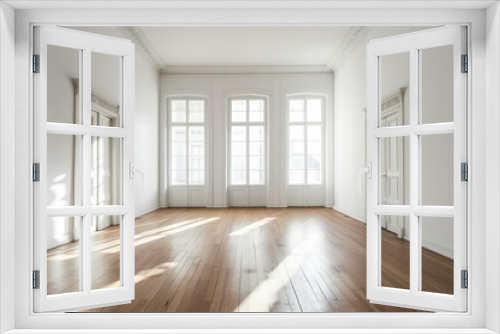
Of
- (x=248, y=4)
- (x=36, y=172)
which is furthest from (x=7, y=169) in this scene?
(x=248, y=4)

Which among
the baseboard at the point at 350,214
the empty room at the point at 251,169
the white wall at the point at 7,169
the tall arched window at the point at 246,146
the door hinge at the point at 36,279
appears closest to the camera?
the white wall at the point at 7,169

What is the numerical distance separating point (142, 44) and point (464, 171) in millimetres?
8746

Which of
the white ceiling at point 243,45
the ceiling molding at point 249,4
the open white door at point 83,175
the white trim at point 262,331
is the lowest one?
the white trim at point 262,331

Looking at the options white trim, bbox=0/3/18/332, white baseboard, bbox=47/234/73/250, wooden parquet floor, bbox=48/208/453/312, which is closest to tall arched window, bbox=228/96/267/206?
wooden parquet floor, bbox=48/208/453/312

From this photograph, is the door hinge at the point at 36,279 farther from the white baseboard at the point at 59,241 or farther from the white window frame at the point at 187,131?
the white window frame at the point at 187,131

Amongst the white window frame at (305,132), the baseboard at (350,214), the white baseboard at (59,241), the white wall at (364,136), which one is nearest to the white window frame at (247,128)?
the white window frame at (305,132)

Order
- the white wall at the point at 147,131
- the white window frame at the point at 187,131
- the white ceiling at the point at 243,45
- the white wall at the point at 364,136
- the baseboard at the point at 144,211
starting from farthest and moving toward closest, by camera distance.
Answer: the white window frame at the point at 187,131 → the white wall at the point at 147,131 → the baseboard at the point at 144,211 → the white ceiling at the point at 243,45 → the white wall at the point at 364,136

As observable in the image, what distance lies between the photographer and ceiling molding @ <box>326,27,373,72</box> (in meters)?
8.95

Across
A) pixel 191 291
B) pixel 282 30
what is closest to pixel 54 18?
pixel 191 291

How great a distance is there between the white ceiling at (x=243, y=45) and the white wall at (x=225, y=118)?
49 cm

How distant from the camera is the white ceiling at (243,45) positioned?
927cm

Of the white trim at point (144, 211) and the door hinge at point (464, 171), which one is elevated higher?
the door hinge at point (464, 171)

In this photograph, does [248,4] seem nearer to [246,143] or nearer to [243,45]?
[243,45]

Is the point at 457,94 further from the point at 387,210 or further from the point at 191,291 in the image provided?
the point at 191,291
